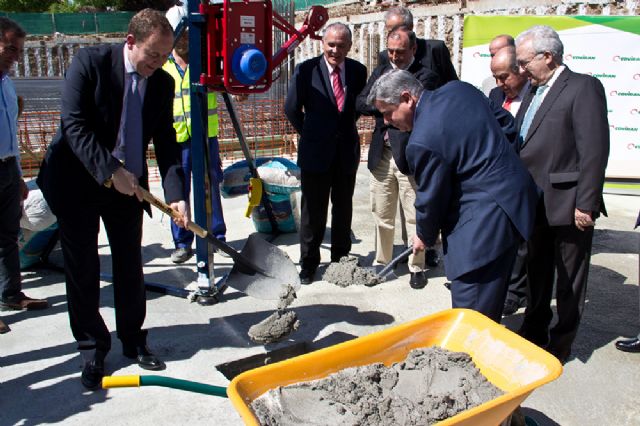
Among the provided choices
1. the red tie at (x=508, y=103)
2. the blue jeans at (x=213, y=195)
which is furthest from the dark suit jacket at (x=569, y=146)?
the blue jeans at (x=213, y=195)

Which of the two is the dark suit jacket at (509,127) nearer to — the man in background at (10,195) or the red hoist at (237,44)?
the red hoist at (237,44)

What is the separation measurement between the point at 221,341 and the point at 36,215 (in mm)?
1850

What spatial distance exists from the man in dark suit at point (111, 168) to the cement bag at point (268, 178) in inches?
82.1

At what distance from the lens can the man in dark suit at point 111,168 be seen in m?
2.86

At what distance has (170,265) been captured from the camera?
506 centimetres

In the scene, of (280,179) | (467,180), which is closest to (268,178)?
(280,179)

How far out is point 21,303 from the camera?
159 inches

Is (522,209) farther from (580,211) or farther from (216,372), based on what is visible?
(216,372)

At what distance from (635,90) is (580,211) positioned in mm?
4963

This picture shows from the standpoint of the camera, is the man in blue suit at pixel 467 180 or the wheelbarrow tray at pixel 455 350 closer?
the wheelbarrow tray at pixel 455 350

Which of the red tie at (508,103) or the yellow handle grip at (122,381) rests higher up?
the red tie at (508,103)

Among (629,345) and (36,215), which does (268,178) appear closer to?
(36,215)

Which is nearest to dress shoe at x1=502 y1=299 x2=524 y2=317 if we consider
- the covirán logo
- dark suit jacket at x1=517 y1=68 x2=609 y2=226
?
dark suit jacket at x1=517 y1=68 x2=609 y2=226

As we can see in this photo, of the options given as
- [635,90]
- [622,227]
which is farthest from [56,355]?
[635,90]
